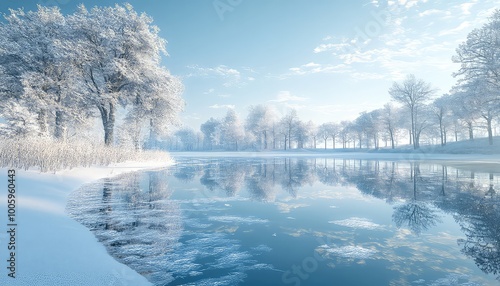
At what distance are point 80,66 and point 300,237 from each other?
20.9m

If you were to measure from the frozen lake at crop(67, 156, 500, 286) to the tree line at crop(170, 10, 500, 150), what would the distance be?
21.4 metres

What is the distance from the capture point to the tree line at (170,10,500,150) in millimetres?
20844

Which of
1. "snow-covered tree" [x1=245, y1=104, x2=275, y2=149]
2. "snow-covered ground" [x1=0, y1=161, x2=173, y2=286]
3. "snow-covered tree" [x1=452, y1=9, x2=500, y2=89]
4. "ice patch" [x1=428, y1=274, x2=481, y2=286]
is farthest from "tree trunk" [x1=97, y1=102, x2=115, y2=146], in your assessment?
"snow-covered tree" [x1=245, y1=104, x2=275, y2=149]

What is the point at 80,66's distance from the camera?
17.7 metres

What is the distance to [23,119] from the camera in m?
13.5

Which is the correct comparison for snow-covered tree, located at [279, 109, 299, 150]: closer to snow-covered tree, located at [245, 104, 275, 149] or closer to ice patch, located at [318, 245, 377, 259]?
snow-covered tree, located at [245, 104, 275, 149]

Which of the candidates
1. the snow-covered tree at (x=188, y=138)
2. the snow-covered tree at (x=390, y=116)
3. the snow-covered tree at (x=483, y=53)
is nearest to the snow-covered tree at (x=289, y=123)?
the snow-covered tree at (x=390, y=116)

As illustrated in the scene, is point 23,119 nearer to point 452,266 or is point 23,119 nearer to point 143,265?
point 143,265

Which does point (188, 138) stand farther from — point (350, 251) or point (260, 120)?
point (350, 251)

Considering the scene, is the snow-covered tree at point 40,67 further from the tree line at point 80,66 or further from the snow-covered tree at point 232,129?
the snow-covered tree at point 232,129

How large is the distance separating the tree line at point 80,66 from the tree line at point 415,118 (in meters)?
27.7

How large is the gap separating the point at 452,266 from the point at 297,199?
4.16m

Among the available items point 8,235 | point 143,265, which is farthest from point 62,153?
point 143,265

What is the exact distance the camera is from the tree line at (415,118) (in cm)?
2084
